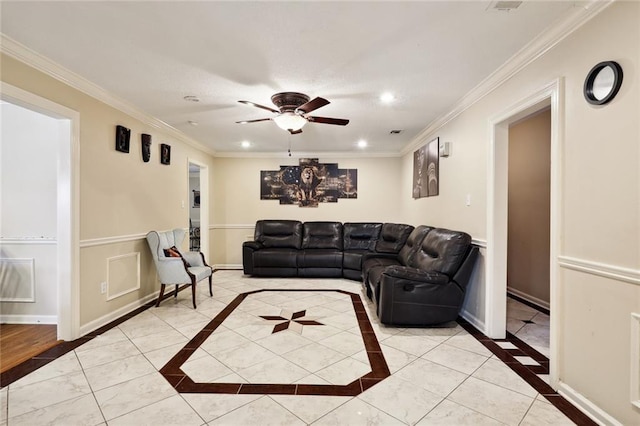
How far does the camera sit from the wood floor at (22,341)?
2346 mm

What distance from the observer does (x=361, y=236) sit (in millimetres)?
5645

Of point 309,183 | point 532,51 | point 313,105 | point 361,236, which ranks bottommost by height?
point 361,236

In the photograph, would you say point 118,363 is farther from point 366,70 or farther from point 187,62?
point 366,70

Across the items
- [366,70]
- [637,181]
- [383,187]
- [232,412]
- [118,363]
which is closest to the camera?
[637,181]

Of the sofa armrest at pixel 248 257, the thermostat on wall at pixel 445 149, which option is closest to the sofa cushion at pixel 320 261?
the sofa armrest at pixel 248 257

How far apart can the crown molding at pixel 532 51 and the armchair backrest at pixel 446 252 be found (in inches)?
55.1

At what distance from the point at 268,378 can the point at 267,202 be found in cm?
439

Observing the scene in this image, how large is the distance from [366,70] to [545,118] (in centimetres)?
268

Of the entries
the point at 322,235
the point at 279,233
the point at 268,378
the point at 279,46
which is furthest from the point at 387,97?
the point at 279,233

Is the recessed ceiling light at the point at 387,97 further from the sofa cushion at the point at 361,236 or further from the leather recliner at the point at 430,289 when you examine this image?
the sofa cushion at the point at 361,236

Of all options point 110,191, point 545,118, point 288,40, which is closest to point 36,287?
point 110,191

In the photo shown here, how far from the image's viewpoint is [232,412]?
1.71m

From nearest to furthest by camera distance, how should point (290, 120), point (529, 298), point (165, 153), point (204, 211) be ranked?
point (290, 120) → point (529, 298) → point (165, 153) → point (204, 211)

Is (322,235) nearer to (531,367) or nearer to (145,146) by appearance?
(145,146)
